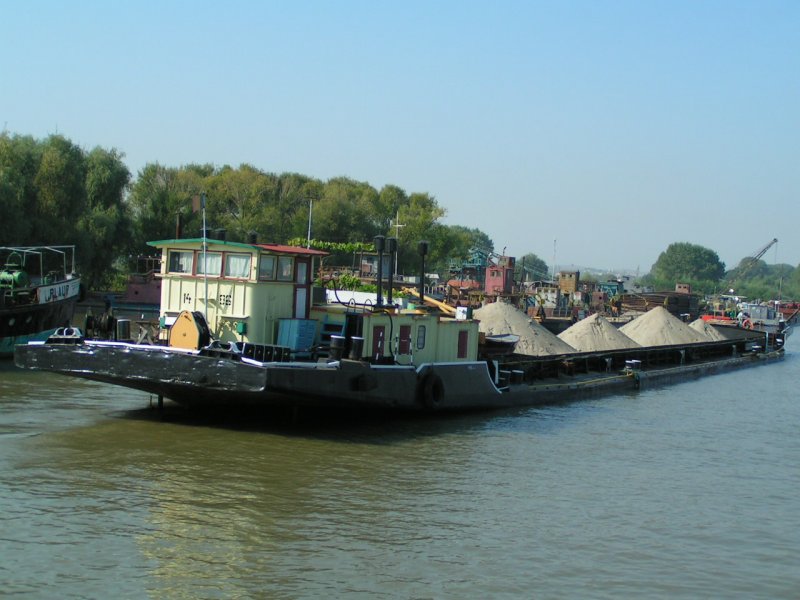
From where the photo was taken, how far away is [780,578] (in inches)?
446

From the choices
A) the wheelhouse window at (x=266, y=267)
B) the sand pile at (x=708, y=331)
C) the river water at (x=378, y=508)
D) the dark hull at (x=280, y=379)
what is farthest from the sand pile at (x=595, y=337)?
the wheelhouse window at (x=266, y=267)

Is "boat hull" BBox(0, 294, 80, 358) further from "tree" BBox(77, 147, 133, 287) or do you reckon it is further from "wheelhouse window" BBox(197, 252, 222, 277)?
"tree" BBox(77, 147, 133, 287)

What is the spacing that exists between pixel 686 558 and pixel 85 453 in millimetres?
8963

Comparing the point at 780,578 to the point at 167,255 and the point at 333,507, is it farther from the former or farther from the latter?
the point at 167,255

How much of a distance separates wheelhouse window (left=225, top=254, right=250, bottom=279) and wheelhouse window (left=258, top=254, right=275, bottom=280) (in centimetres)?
23

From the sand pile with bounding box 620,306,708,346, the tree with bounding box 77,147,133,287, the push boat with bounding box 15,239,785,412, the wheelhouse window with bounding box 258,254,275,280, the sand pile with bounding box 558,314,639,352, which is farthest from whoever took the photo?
the tree with bounding box 77,147,133,287

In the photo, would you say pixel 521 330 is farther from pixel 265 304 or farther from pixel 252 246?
pixel 252 246

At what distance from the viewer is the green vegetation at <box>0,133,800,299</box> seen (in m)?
44.2

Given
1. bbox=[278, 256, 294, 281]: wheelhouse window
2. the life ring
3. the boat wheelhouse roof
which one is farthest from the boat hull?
the life ring

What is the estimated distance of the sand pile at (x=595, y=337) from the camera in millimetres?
36281

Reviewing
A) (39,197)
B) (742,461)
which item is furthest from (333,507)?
(39,197)

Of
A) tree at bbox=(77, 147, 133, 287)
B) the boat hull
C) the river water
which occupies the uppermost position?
tree at bbox=(77, 147, 133, 287)

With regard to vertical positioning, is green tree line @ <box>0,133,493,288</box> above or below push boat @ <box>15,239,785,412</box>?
above

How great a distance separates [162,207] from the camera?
5444 centimetres
